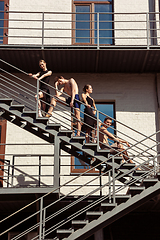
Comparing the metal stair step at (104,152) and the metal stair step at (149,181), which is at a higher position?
the metal stair step at (104,152)

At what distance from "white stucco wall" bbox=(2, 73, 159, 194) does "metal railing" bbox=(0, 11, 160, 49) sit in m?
1.30

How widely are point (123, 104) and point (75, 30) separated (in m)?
3.48

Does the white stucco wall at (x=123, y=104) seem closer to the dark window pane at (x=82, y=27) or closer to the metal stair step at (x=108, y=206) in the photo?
the dark window pane at (x=82, y=27)

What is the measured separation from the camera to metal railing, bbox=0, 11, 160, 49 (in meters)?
15.5

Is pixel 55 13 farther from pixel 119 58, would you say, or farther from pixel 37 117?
pixel 37 117

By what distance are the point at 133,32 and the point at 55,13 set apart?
3128 mm

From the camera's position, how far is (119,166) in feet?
36.3

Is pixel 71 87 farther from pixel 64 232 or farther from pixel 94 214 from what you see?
pixel 64 232

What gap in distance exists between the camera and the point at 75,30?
51.8 ft

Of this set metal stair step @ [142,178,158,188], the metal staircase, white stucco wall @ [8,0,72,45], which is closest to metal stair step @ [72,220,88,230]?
the metal staircase

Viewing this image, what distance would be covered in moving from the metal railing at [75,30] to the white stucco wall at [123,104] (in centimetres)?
130

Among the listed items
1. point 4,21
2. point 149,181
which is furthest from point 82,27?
point 149,181

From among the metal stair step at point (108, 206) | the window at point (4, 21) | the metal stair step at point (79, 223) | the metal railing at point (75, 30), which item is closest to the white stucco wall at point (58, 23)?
the metal railing at point (75, 30)

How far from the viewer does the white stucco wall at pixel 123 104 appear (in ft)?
47.4
